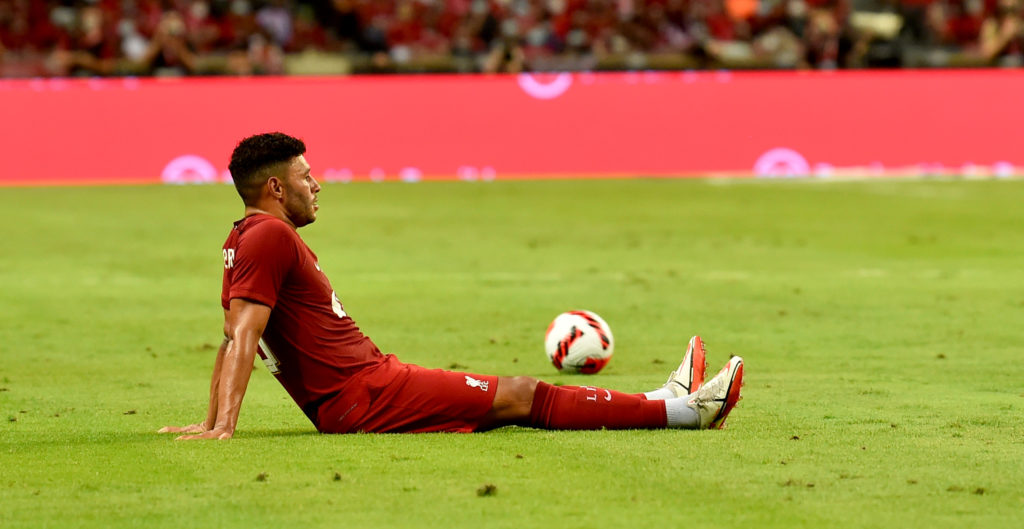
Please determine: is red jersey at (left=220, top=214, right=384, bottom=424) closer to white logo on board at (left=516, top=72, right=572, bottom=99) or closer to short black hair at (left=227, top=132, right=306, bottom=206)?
short black hair at (left=227, top=132, right=306, bottom=206)

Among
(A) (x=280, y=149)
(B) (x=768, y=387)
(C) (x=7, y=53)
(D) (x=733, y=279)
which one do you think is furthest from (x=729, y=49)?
(A) (x=280, y=149)

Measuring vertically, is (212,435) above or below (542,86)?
below

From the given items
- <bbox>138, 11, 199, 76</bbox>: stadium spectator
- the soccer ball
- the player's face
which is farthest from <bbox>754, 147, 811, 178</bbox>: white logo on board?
the player's face

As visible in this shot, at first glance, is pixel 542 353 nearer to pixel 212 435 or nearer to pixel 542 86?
pixel 212 435

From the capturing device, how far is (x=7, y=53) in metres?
27.0

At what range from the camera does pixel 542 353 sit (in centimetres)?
1098

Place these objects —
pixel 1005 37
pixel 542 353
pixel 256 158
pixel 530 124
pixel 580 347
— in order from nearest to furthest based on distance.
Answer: pixel 256 158 → pixel 580 347 → pixel 542 353 → pixel 530 124 → pixel 1005 37

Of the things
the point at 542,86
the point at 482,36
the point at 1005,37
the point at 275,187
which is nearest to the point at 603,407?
the point at 275,187

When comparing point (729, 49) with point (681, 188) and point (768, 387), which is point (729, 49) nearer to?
point (681, 188)

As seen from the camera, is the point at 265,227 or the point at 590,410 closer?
the point at 265,227

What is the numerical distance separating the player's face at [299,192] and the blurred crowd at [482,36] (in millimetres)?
19159

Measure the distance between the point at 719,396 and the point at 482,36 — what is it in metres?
23.2

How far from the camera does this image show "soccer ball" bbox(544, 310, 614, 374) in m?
10.0

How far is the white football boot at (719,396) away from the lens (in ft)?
24.5
